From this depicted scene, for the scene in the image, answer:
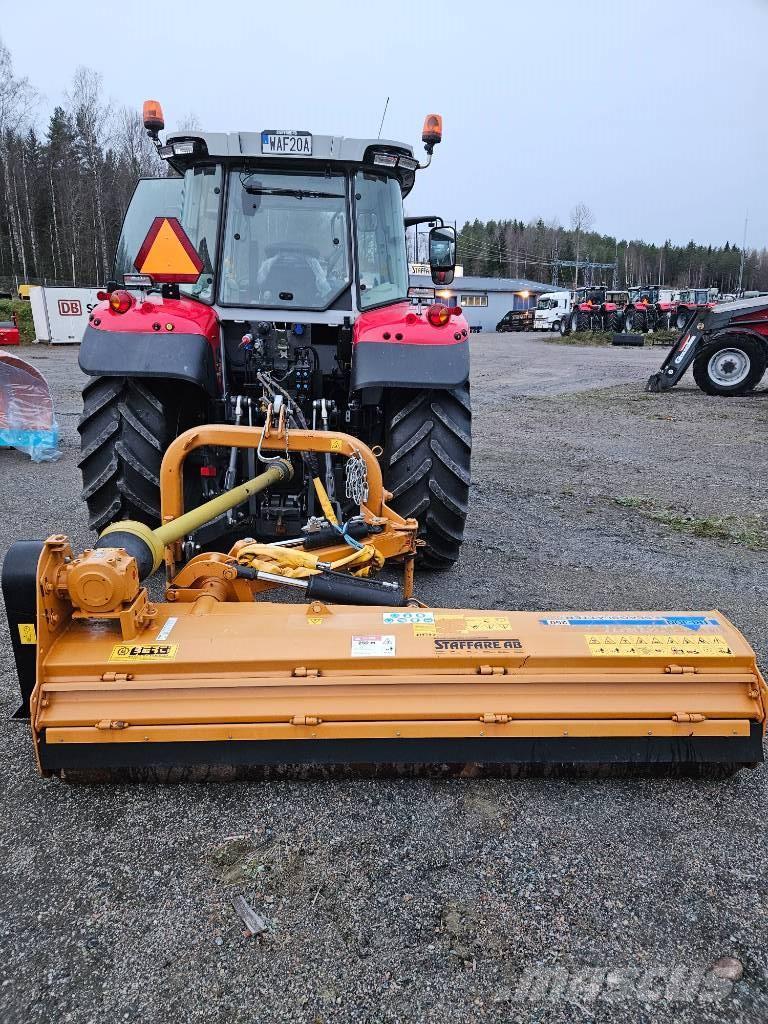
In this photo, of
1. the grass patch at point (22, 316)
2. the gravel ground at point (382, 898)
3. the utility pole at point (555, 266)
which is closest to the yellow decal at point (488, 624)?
the gravel ground at point (382, 898)

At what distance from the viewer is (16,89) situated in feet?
96.2

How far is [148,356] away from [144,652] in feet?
5.53

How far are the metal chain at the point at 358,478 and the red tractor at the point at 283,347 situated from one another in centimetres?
33

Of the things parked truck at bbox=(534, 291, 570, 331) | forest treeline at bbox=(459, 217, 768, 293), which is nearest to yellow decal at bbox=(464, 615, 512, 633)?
parked truck at bbox=(534, 291, 570, 331)

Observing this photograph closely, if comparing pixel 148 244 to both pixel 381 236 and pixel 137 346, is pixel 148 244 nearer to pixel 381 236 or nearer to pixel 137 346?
pixel 137 346

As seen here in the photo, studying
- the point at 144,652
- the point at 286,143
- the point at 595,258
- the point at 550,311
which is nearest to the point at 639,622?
the point at 144,652

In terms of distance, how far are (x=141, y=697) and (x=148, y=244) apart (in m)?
1.88

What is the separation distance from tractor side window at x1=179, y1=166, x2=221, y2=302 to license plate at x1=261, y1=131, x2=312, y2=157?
31 cm

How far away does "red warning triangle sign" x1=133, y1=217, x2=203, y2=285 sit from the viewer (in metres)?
2.94

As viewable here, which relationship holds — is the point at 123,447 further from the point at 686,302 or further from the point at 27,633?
the point at 686,302

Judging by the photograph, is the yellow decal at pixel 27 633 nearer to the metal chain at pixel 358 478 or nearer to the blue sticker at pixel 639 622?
the metal chain at pixel 358 478

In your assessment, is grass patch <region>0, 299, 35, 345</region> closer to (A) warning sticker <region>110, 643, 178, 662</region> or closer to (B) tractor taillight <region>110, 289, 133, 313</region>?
(B) tractor taillight <region>110, 289, 133, 313</region>

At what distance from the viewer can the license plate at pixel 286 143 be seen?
3666 millimetres

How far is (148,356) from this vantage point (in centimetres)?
335
